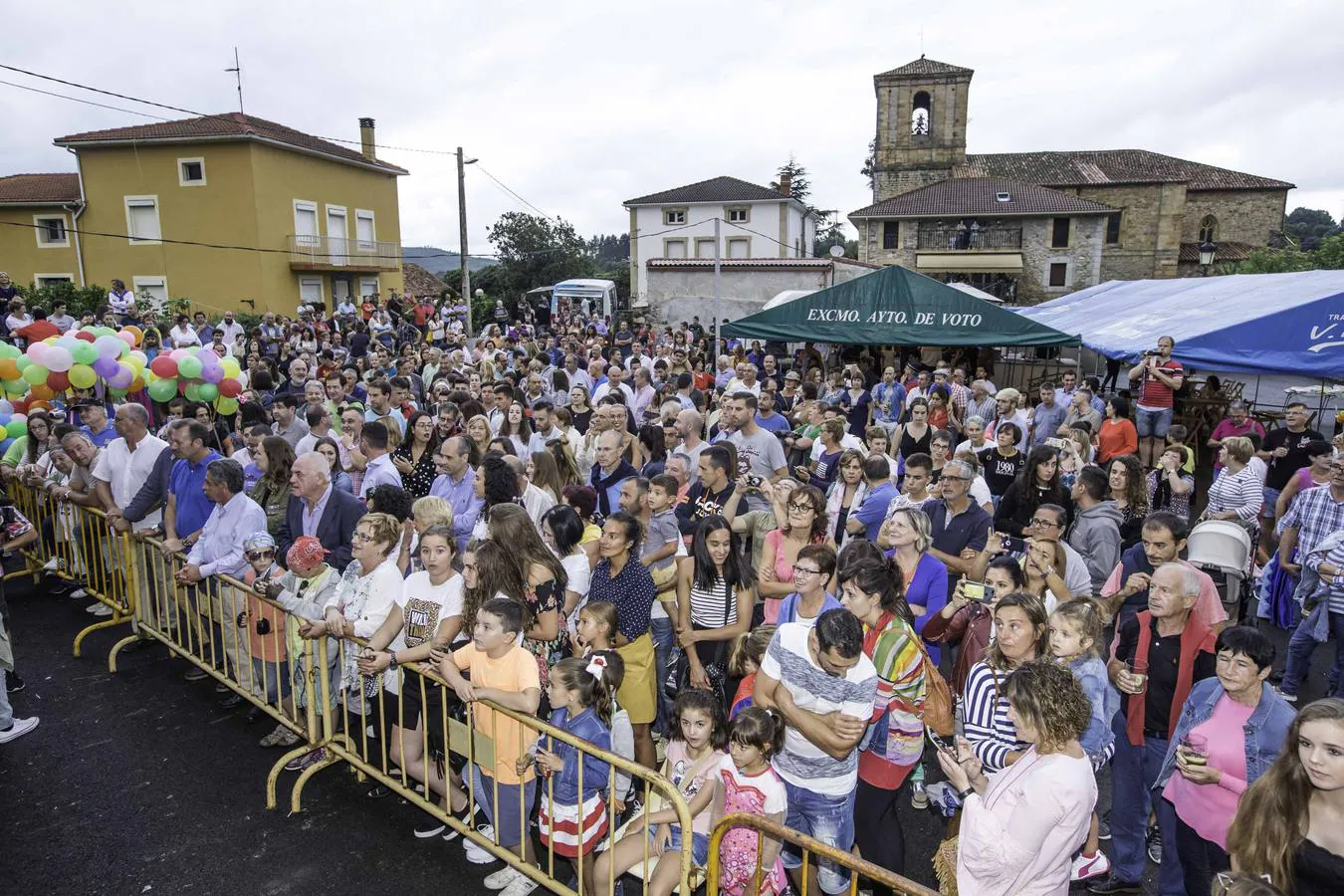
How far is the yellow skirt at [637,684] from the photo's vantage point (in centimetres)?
427

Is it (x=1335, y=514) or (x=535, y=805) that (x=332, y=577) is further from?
(x=1335, y=514)

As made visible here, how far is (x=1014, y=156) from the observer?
5191 centimetres

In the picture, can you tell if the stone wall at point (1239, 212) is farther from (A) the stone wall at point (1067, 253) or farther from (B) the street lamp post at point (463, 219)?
(B) the street lamp post at point (463, 219)

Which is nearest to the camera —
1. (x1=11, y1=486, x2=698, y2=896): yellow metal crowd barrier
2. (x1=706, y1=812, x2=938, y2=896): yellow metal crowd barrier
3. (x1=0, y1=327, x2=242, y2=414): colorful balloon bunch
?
(x1=706, y1=812, x2=938, y2=896): yellow metal crowd barrier

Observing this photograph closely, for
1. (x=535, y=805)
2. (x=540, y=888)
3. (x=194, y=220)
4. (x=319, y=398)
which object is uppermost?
(x=194, y=220)

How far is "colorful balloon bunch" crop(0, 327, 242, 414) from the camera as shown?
27.1ft

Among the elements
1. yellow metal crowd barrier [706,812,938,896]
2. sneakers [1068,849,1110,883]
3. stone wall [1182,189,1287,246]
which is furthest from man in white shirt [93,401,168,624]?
stone wall [1182,189,1287,246]

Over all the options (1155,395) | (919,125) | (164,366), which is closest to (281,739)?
(164,366)

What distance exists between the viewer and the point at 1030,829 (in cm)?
261

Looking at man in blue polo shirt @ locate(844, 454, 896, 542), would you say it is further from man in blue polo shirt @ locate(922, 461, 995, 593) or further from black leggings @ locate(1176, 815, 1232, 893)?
black leggings @ locate(1176, 815, 1232, 893)

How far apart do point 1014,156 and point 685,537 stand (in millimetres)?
55027

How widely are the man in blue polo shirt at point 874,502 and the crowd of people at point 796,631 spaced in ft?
0.06

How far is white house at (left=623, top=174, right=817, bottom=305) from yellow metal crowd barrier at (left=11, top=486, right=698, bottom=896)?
43875 mm

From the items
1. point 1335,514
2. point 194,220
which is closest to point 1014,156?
point 194,220
